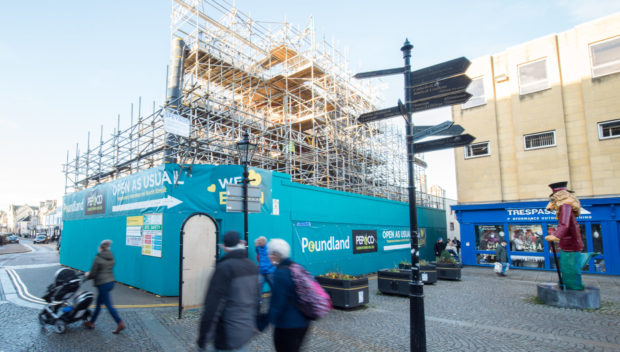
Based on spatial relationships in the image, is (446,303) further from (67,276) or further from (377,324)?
(67,276)

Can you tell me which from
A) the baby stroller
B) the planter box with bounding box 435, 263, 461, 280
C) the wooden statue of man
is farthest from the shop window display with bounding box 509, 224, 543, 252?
the baby stroller

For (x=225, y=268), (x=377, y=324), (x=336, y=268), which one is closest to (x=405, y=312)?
(x=377, y=324)

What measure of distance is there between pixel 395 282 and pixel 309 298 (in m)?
7.72

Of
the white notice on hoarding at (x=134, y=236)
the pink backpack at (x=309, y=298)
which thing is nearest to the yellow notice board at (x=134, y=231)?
the white notice on hoarding at (x=134, y=236)

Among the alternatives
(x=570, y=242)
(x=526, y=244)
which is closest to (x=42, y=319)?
(x=570, y=242)

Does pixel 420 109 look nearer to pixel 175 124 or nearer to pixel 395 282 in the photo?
pixel 395 282

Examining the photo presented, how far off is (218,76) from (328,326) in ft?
51.3

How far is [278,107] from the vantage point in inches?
861

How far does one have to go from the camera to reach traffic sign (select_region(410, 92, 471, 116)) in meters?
5.43

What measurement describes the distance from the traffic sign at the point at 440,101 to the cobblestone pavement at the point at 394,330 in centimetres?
410

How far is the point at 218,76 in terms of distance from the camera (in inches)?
747

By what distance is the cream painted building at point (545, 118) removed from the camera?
1664 centimetres

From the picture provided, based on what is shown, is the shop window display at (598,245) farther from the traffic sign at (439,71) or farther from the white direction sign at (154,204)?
the white direction sign at (154,204)

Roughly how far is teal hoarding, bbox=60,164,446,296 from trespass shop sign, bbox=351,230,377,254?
43 millimetres
